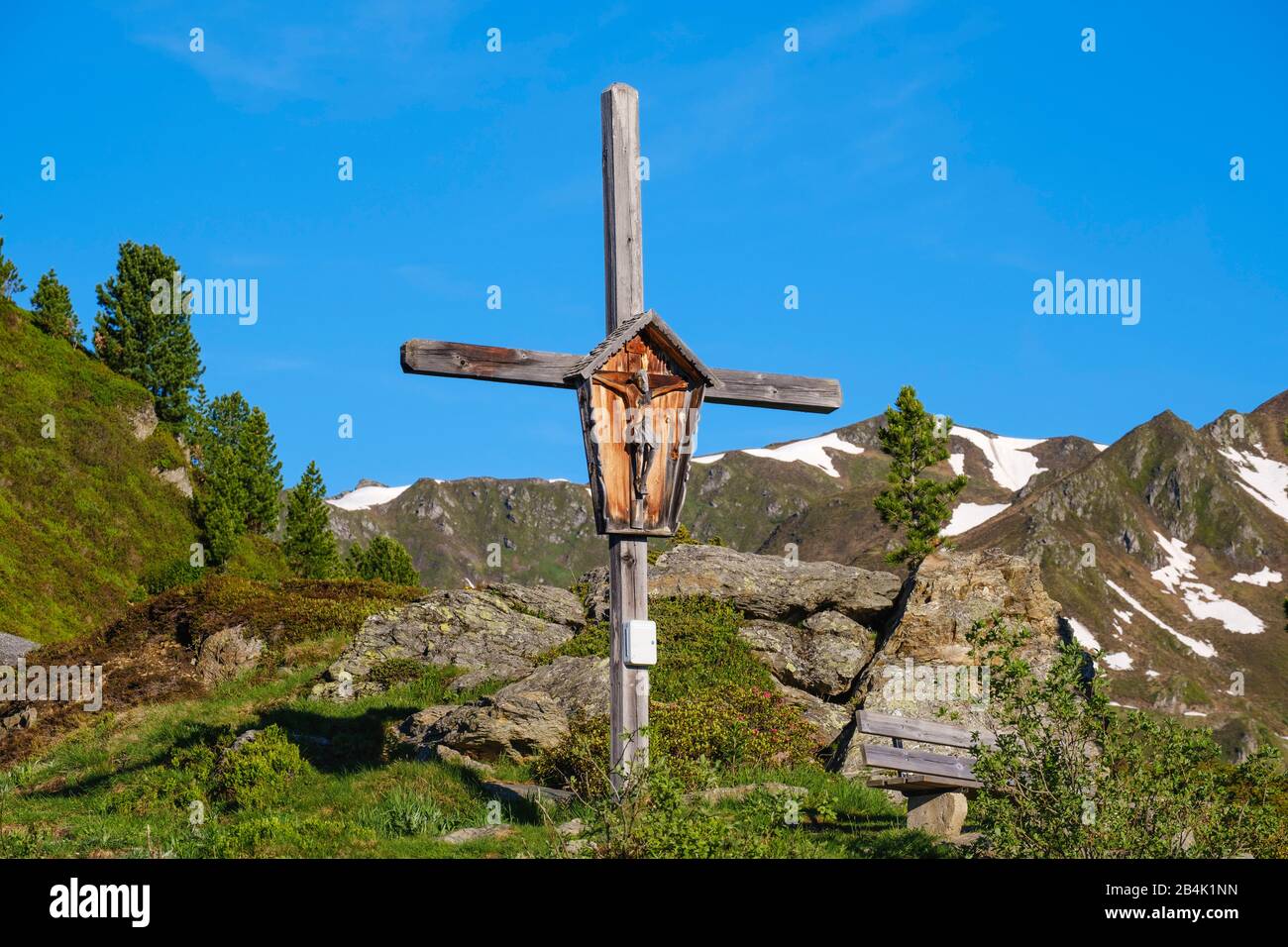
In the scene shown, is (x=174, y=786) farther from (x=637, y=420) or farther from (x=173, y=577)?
(x=173, y=577)

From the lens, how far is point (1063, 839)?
9.10 meters

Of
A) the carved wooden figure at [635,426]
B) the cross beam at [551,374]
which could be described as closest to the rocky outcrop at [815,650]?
the cross beam at [551,374]

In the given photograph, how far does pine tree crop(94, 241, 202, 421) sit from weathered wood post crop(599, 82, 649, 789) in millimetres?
68909

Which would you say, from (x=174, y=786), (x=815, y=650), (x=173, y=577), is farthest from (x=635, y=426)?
(x=173, y=577)

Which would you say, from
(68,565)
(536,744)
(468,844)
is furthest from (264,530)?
(468,844)

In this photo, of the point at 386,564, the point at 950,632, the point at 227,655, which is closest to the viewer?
the point at 950,632

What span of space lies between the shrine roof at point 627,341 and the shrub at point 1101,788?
4.56 meters

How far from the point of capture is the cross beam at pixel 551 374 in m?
11.6

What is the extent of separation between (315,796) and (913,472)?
45.9 meters

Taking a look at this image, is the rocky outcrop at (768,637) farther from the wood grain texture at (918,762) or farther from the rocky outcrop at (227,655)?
the wood grain texture at (918,762)

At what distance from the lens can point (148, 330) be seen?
7681cm

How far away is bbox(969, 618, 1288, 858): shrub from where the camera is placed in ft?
29.7

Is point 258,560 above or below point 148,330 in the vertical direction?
below
